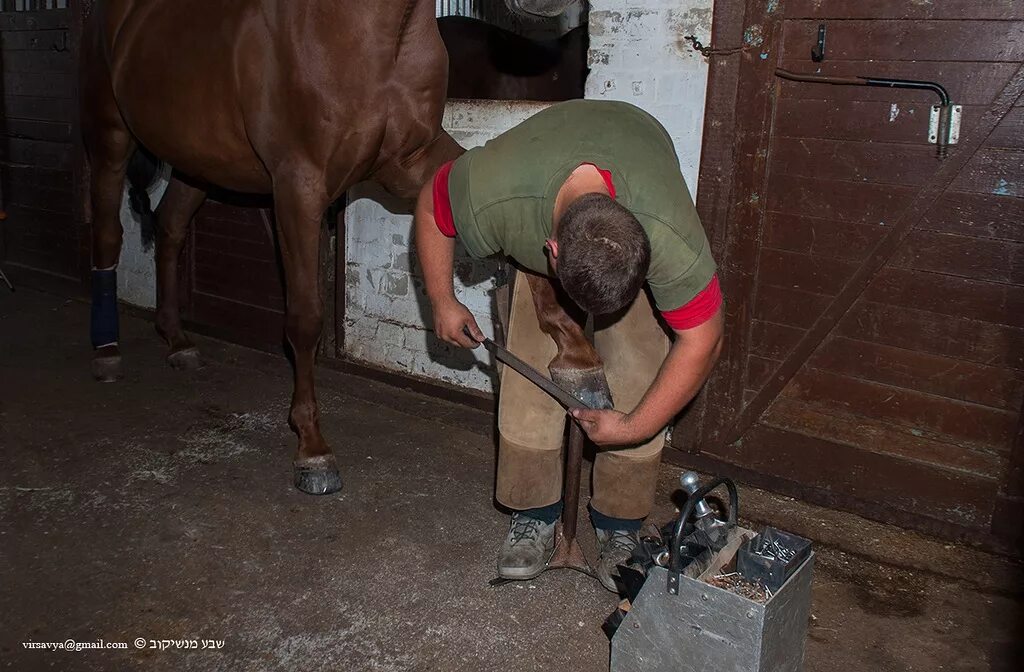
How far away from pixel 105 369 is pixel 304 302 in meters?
1.48

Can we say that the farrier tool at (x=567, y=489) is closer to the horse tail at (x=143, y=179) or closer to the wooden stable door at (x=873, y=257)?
the wooden stable door at (x=873, y=257)

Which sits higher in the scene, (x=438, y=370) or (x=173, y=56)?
(x=173, y=56)

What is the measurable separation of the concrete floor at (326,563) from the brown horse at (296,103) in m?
0.35

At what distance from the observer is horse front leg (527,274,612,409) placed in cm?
235

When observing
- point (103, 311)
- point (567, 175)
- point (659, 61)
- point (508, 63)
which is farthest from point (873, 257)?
point (103, 311)

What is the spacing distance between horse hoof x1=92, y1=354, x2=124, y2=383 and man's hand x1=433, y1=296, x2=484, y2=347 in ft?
7.40

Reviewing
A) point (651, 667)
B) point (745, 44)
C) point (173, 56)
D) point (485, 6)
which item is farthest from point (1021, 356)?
point (485, 6)

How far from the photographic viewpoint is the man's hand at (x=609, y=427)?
206 centimetres

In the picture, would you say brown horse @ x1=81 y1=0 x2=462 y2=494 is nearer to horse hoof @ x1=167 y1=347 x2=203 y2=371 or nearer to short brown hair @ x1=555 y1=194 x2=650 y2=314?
horse hoof @ x1=167 y1=347 x2=203 y2=371

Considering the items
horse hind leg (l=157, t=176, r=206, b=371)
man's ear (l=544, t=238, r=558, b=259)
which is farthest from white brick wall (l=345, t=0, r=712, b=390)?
man's ear (l=544, t=238, r=558, b=259)

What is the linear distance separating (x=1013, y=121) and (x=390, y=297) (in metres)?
2.58

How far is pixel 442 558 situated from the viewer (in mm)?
2572

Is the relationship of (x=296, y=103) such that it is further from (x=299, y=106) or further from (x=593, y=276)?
(x=593, y=276)

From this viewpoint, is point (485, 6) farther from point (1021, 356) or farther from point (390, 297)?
point (1021, 356)
